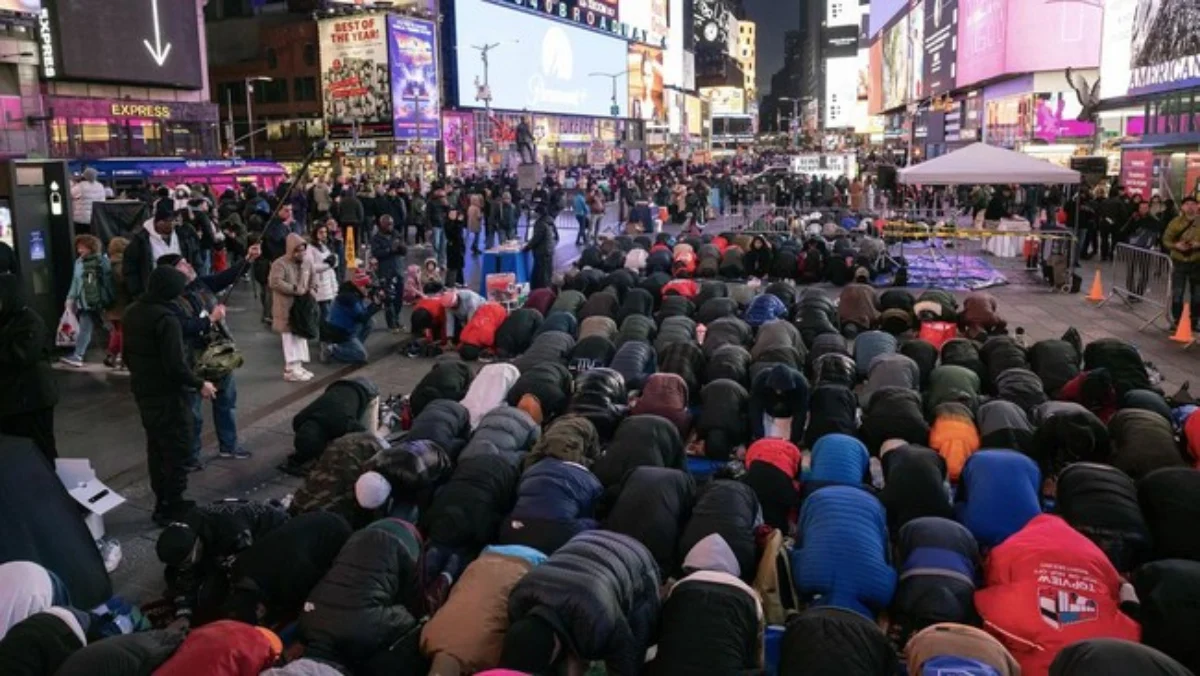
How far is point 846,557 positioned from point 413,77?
6167cm

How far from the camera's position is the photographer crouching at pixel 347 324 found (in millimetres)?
13453

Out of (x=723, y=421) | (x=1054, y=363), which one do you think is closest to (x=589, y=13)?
(x=1054, y=363)

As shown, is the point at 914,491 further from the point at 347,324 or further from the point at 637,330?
the point at 347,324

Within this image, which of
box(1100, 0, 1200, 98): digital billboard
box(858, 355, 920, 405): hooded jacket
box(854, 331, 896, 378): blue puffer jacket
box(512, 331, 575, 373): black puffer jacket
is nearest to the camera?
box(858, 355, 920, 405): hooded jacket

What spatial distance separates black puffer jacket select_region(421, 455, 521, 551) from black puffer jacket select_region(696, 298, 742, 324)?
23.4 feet

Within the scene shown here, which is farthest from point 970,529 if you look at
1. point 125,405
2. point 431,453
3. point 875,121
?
Result: point 875,121

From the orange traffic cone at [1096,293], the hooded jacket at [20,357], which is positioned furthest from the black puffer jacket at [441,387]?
the orange traffic cone at [1096,293]

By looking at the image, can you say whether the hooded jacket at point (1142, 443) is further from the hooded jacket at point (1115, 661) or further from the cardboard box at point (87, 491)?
the cardboard box at point (87, 491)

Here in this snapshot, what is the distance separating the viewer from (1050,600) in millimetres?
5098

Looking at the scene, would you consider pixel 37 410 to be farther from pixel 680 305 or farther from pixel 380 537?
pixel 680 305

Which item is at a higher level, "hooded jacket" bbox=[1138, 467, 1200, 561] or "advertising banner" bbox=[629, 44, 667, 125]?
"advertising banner" bbox=[629, 44, 667, 125]

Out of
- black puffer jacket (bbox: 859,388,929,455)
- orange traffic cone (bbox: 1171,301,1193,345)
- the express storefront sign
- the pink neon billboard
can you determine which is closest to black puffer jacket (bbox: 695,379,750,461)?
black puffer jacket (bbox: 859,388,929,455)

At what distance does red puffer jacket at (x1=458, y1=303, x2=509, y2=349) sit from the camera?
539 inches

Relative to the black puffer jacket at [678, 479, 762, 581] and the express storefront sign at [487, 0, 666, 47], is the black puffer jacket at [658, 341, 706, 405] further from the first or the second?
the express storefront sign at [487, 0, 666, 47]
